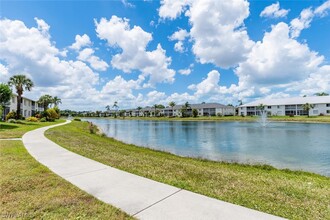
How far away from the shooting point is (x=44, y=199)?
443 cm

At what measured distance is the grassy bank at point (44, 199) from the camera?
3.81 metres

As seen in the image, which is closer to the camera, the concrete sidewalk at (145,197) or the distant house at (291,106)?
the concrete sidewalk at (145,197)

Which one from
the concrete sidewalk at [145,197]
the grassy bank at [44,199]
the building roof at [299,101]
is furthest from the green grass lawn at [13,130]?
the building roof at [299,101]

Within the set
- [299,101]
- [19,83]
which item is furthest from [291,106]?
[19,83]

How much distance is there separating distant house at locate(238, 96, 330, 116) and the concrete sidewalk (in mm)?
87641

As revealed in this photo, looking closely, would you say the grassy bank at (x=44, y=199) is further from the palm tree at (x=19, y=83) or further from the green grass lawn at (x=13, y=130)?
the palm tree at (x=19, y=83)

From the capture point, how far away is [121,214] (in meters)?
3.81

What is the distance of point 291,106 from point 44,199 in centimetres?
9336

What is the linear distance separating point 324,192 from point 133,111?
150m

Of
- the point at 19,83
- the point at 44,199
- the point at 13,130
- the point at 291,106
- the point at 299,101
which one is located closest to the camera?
the point at 44,199

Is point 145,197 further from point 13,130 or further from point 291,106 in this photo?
point 291,106

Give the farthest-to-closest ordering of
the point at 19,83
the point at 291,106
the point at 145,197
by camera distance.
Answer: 1. the point at 291,106
2. the point at 19,83
3. the point at 145,197

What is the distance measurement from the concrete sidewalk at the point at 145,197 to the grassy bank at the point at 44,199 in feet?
0.92

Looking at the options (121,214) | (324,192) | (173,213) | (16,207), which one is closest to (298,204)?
(324,192)
